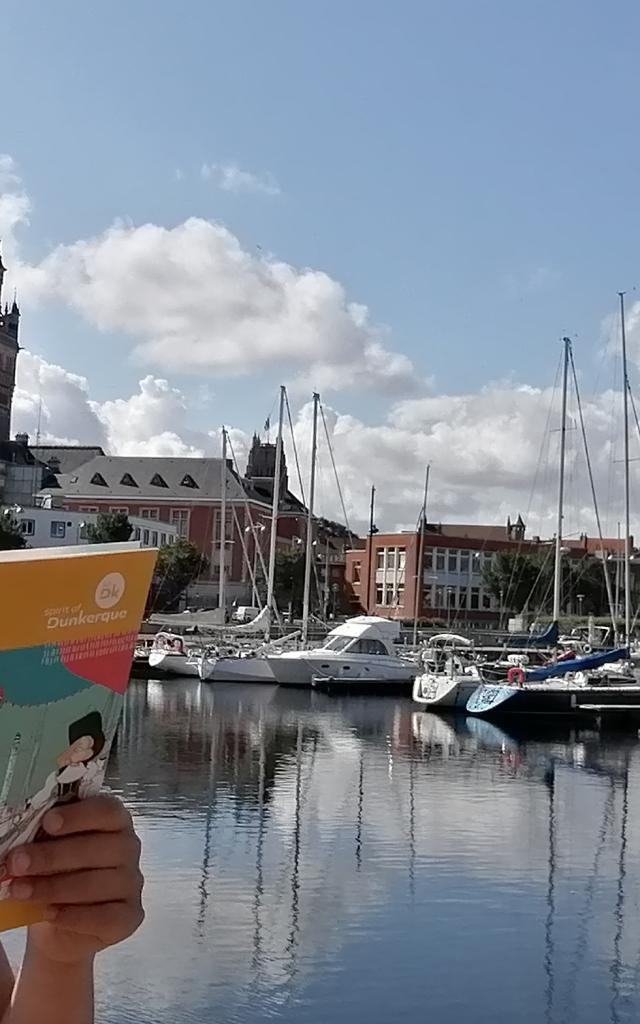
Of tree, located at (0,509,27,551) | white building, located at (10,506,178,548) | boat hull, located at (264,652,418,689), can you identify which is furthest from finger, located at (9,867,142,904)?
white building, located at (10,506,178,548)

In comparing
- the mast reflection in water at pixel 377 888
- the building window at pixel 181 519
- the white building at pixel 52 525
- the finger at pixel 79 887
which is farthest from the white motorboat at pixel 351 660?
the building window at pixel 181 519

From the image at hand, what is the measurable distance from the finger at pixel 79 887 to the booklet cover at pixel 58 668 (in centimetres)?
2

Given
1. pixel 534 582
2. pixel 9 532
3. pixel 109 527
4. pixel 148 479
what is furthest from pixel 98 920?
pixel 148 479

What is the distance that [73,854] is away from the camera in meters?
1.82

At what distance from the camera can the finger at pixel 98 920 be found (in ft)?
6.09

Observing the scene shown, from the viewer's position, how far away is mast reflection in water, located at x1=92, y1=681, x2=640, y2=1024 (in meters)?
9.41

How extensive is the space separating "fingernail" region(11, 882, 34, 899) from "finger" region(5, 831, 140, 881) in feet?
0.06

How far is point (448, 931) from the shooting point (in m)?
11.0

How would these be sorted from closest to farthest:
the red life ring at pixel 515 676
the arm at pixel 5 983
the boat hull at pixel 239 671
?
the arm at pixel 5 983
the red life ring at pixel 515 676
the boat hull at pixel 239 671

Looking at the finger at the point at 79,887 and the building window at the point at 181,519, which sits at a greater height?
the building window at the point at 181,519

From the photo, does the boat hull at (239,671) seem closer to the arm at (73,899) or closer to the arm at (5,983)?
the arm at (5,983)

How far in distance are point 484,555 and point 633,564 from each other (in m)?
15.0

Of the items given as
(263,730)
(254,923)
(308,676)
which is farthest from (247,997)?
(308,676)

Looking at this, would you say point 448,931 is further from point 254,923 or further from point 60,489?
point 60,489
